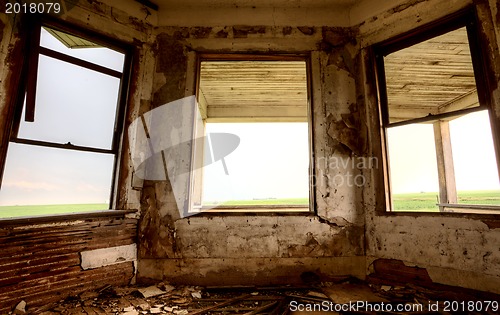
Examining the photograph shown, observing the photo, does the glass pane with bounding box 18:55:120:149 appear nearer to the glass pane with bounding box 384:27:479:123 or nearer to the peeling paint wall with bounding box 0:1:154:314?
the peeling paint wall with bounding box 0:1:154:314

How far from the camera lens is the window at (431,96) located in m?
2.26

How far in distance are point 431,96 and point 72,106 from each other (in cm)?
552

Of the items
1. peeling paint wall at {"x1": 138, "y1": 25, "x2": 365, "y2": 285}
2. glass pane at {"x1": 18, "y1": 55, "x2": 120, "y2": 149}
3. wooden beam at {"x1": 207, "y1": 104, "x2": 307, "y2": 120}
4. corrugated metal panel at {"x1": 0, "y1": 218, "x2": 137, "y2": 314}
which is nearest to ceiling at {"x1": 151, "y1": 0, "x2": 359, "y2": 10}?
peeling paint wall at {"x1": 138, "y1": 25, "x2": 365, "y2": 285}

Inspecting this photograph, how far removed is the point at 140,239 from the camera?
2.57 meters

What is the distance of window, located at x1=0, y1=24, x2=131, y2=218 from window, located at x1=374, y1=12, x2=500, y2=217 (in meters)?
2.97

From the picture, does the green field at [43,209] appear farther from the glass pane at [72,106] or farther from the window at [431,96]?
the window at [431,96]

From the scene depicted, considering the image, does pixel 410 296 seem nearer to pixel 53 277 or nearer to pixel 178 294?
pixel 178 294

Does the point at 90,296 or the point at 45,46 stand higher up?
the point at 45,46

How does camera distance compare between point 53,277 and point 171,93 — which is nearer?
point 53,277

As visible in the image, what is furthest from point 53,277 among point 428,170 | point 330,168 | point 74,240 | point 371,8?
point 428,170

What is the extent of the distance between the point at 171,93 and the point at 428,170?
5921 mm

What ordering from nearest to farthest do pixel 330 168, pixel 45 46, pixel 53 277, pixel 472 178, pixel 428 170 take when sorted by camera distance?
pixel 53 277, pixel 45 46, pixel 330 168, pixel 472 178, pixel 428 170

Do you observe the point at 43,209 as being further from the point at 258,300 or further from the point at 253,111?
the point at 253,111

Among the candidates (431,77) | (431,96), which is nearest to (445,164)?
(431,96)
